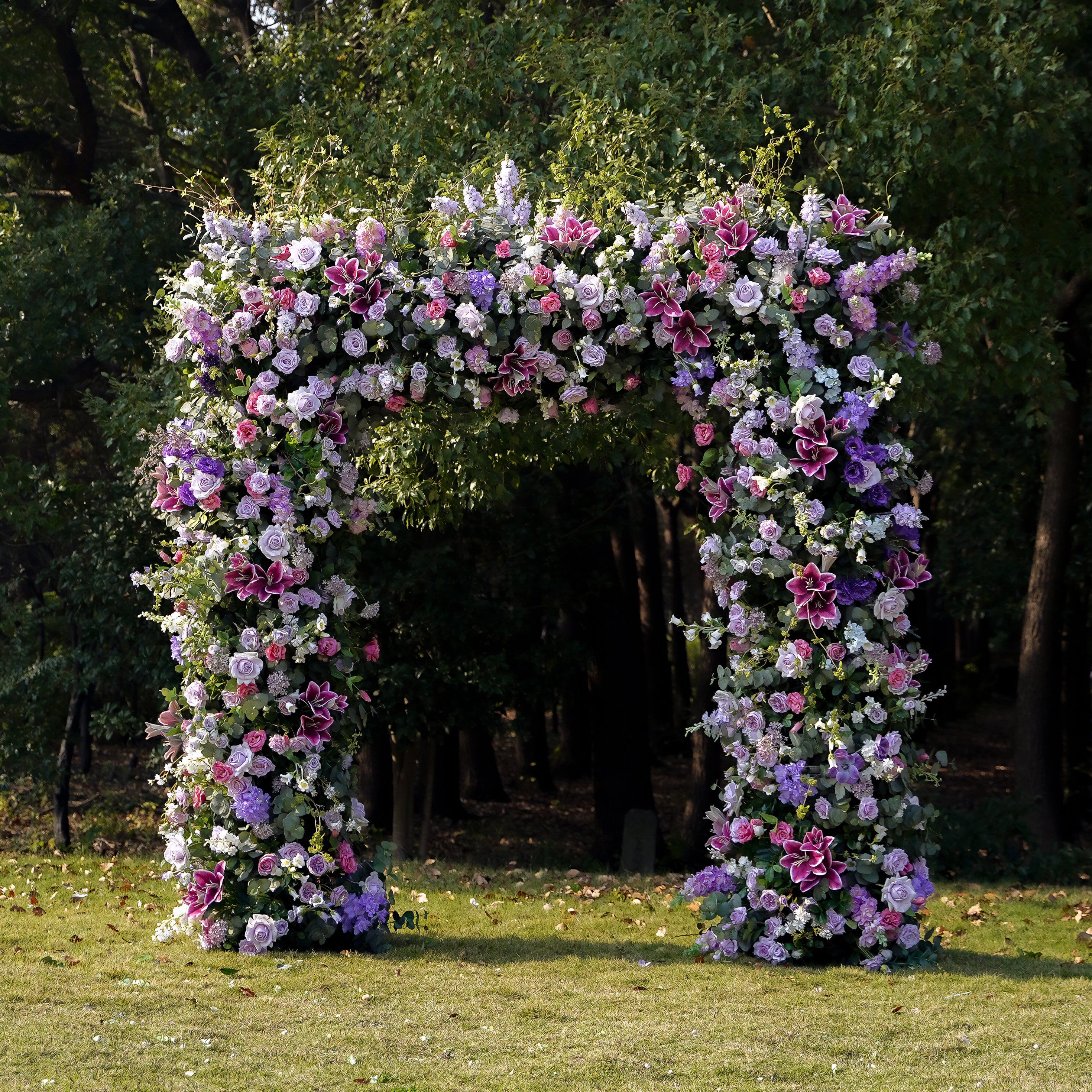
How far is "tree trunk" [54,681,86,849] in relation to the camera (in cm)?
1174

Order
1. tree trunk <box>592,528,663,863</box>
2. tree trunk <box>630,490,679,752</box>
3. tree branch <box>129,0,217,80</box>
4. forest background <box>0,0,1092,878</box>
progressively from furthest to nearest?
1. tree trunk <box>630,490,679,752</box>
2. tree trunk <box>592,528,663,863</box>
3. tree branch <box>129,0,217,80</box>
4. forest background <box>0,0,1092,878</box>

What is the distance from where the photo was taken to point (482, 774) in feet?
56.6

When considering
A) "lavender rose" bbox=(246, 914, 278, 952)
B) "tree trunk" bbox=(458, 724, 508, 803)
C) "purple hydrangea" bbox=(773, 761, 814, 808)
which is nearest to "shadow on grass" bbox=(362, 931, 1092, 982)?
"lavender rose" bbox=(246, 914, 278, 952)

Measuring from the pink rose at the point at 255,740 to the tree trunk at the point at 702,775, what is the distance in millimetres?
7362

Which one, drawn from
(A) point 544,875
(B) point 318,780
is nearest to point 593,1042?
(B) point 318,780

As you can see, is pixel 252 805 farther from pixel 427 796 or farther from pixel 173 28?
pixel 173 28

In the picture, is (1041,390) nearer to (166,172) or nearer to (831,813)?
(831,813)

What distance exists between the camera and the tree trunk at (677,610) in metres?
18.3

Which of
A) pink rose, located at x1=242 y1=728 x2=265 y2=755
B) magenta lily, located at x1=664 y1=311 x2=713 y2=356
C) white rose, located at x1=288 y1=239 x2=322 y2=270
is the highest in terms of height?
white rose, located at x1=288 y1=239 x2=322 y2=270

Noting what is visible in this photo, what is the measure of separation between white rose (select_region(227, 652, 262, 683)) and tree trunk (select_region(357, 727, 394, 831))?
7.70 metres

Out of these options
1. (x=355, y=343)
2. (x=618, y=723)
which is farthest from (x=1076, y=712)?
(x=355, y=343)

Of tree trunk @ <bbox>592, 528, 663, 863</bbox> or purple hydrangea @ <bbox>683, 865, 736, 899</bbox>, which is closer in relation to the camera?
purple hydrangea @ <bbox>683, 865, 736, 899</bbox>

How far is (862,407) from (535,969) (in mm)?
3125

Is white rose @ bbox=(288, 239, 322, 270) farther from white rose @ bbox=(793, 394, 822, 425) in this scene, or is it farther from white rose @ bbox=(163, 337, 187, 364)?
white rose @ bbox=(793, 394, 822, 425)
